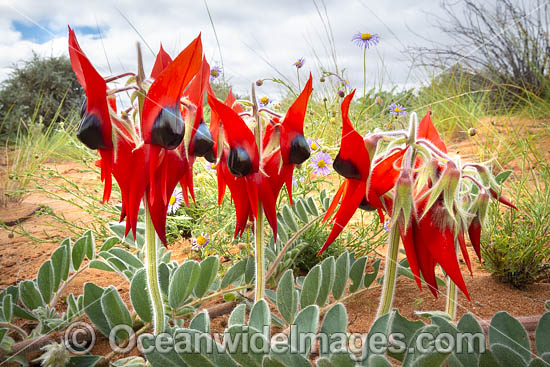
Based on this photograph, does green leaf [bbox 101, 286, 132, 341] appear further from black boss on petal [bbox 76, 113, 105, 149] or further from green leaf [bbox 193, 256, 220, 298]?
black boss on petal [bbox 76, 113, 105, 149]

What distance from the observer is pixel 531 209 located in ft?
5.07

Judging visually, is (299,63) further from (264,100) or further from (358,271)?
(358,271)

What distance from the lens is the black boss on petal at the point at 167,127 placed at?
62 centimetres

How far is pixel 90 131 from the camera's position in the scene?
2.09 ft

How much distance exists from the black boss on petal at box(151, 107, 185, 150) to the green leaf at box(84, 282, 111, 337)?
0.43 meters

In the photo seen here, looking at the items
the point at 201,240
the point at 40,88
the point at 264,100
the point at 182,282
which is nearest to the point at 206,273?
the point at 182,282

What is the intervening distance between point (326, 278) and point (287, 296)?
100 millimetres

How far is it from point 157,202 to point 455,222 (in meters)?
0.42

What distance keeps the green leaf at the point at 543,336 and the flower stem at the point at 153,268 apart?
0.58 meters

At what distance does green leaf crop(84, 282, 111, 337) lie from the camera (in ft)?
2.91

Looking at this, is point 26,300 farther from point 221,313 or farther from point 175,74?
point 175,74

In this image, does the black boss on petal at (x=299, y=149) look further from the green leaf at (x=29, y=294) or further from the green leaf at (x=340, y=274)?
the green leaf at (x=29, y=294)

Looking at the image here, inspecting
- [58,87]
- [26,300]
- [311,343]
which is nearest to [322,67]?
[26,300]

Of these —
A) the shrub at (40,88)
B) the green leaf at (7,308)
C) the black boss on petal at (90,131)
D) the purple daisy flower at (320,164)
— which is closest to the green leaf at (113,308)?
the green leaf at (7,308)
